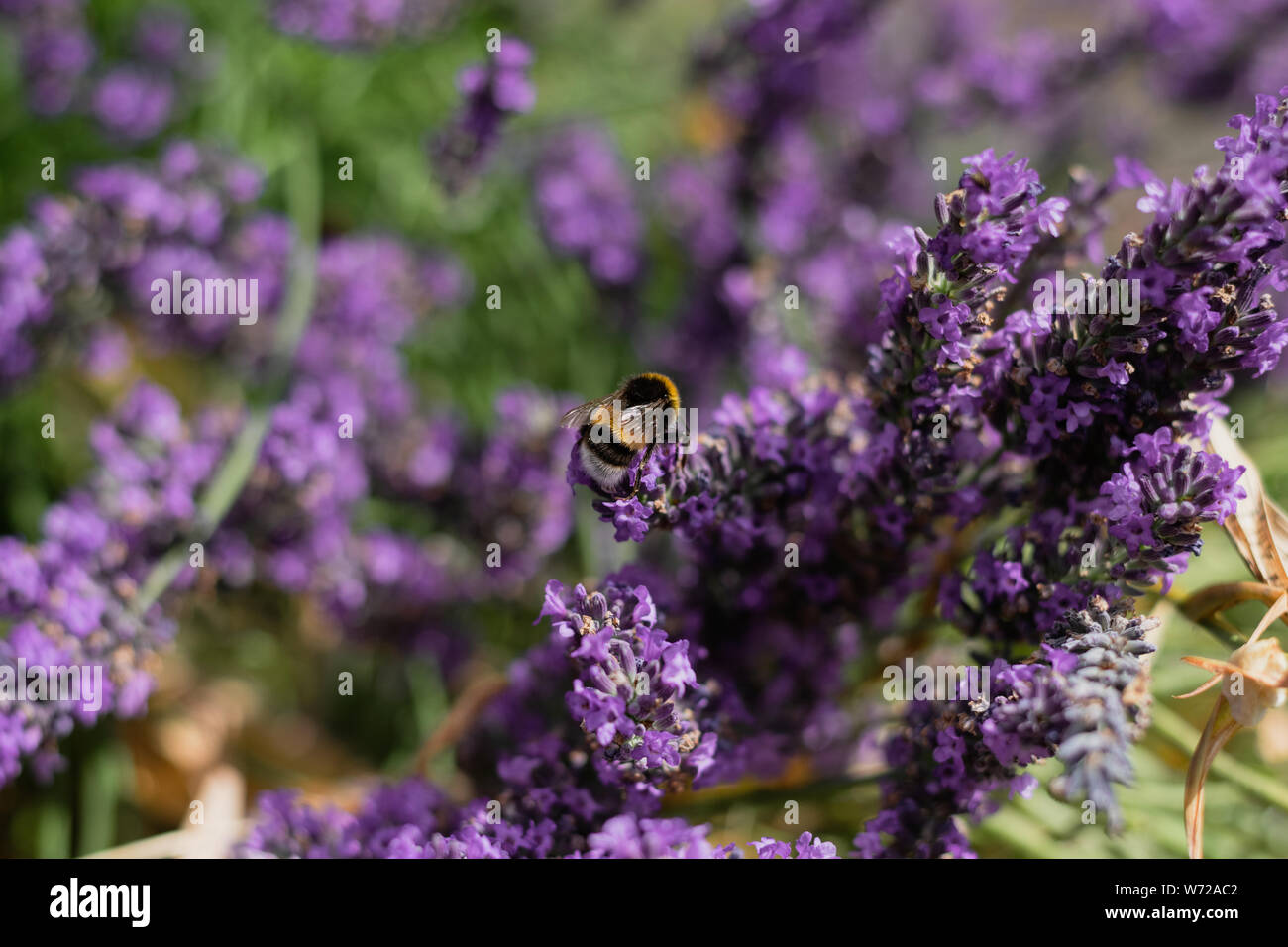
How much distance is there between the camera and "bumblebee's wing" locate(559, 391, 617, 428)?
4.86ft

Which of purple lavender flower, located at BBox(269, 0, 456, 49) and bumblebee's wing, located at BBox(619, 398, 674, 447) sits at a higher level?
purple lavender flower, located at BBox(269, 0, 456, 49)

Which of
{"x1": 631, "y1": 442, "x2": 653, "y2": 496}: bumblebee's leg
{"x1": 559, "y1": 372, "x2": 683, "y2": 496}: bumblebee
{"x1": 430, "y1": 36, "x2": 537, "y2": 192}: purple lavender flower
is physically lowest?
{"x1": 631, "y1": 442, "x2": 653, "y2": 496}: bumblebee's leg

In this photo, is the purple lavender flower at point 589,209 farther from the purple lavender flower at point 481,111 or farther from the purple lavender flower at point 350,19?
the purple lavender flower at point 350,19

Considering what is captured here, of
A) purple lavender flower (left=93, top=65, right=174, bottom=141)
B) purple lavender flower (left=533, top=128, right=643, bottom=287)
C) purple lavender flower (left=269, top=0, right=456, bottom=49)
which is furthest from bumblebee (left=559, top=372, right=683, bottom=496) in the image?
purple lavender flower (left=93, top=65, right=174, bottom=141)

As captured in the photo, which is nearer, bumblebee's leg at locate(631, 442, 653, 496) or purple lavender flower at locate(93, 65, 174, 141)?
bumblebee's leg at locate(631, 442, 653, 496)

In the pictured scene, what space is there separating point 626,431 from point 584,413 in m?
0.14

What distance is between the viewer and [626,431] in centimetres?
139

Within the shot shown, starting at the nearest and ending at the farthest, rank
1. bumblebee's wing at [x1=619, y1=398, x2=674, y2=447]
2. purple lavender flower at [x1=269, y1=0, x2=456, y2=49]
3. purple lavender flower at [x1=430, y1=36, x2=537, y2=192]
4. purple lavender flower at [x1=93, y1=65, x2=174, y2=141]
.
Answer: bumblebee's wing at [x1=619, y1=398, x2=674, y2=447] → purple lavender flower at [x1=430, y1=36, x2=537, y2=192] → purple lavender flower at [x1=269, y1=0, x2=456, y2=49] → purple lavender flower at [x1=93, y1=65, x2=174, y2=141]

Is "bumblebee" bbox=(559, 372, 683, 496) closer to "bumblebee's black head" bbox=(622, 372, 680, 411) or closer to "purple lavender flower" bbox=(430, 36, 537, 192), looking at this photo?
"bumblebee's black head" bbox=(622, 372, 680, 411)

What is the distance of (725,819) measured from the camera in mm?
1936

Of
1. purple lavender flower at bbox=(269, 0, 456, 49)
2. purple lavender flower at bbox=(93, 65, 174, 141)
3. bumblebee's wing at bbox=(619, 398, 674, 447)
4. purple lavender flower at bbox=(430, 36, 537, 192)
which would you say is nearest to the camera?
bumblebee's wing at bbox=(619, 398, 674, 447)

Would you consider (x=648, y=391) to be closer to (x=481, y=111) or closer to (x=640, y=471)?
(x=640, y=471)

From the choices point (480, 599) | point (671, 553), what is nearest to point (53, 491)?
point (480, 599)

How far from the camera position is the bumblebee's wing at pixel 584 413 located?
4.86 ft
